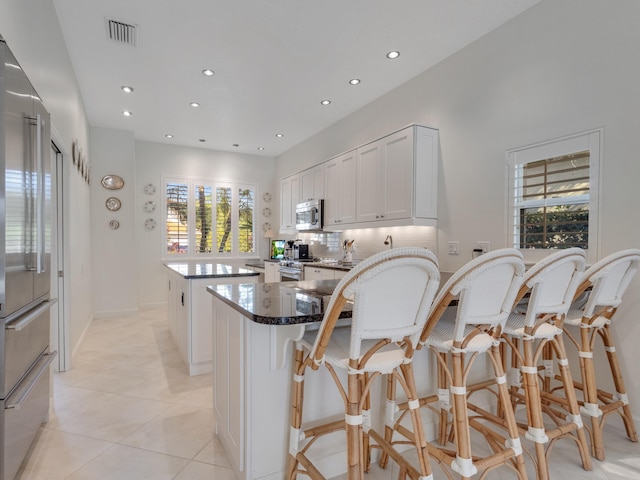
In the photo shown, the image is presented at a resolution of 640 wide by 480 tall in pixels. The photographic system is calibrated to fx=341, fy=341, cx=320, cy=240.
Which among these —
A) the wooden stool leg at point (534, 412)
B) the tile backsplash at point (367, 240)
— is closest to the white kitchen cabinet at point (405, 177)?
the tile backsplash at point (367, 240)

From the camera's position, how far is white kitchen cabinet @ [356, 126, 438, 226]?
3.43m

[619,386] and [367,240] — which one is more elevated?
[367,240]

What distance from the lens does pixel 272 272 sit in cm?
581

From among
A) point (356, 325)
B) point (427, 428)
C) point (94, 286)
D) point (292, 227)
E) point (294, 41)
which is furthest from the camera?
point (292, 227)

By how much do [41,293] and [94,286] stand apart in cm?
397

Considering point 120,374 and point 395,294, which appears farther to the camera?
point 120,374

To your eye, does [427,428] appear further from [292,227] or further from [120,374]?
[292,227]

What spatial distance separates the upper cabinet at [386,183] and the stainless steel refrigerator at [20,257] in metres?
2.90

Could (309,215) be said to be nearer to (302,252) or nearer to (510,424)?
(302,252)

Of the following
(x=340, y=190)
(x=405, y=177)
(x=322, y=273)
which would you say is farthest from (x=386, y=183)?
(x=322, y=273)

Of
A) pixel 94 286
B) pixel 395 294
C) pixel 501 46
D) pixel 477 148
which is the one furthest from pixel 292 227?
pixel 395 294

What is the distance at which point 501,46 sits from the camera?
291 cm

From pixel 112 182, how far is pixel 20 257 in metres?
4.41

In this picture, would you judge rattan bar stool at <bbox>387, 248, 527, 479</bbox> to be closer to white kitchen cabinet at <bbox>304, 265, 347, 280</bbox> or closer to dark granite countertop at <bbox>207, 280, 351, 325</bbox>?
dark granite countertop at <bbox>207, 280, 351, 325</bbox>
